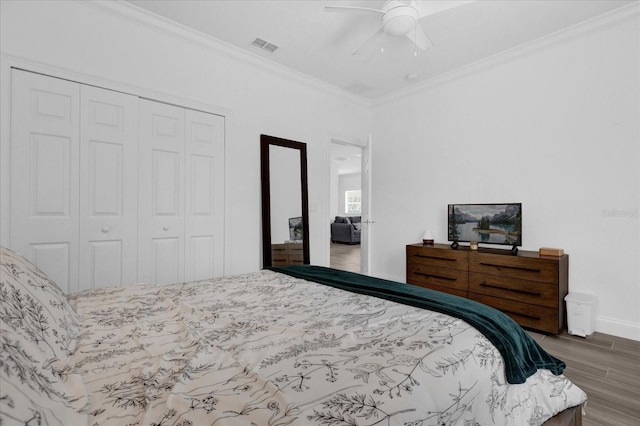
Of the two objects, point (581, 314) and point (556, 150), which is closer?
point (581, 314)

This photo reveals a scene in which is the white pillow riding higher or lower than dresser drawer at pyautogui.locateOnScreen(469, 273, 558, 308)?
higher

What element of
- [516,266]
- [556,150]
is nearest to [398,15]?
[556,150]

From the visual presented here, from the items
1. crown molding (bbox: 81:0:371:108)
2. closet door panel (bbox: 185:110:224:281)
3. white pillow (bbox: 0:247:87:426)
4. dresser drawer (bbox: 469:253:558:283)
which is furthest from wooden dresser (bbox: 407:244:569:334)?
white pillow (bbox: 0:247:87:426)

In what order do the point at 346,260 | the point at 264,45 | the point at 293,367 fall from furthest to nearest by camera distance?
the point at 346,260 → the point at 264,45 → the point at 293,367

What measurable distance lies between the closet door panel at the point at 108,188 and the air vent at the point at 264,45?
1.39 m

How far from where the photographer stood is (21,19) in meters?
2.29

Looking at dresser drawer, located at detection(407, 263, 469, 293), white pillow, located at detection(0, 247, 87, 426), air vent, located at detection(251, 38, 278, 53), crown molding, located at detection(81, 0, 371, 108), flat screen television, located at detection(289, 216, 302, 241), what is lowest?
dresser drawer, located at detection(407, 263, 469, 293)

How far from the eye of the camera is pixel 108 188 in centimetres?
263

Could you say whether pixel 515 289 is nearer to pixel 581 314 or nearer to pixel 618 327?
pixel 581 314

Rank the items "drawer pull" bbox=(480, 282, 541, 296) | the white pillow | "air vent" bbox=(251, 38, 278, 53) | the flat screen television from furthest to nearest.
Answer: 1. the flat screen television
2. "air vent" bbox=(251, 38, 278, 53)
3. "drawer pull" bbox=(480, 282, 541, 296)
4. the white pillow

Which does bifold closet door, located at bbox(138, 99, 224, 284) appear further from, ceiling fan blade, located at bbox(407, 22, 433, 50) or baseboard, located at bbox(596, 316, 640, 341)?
baseboard, located at bbox(596, 316, 640, 341)

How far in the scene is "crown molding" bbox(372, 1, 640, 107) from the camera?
2.80m

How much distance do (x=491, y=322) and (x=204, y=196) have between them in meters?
2.80

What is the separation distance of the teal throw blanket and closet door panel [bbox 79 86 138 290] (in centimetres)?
199
